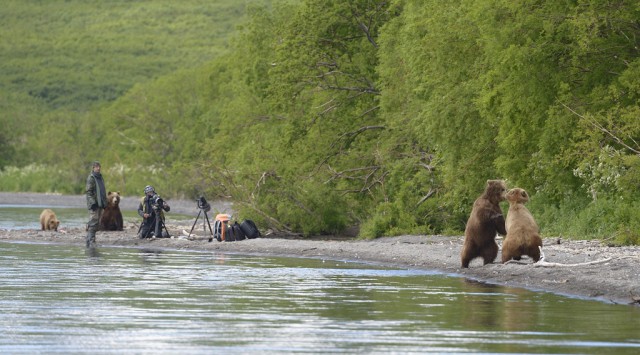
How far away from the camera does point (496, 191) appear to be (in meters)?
24.6

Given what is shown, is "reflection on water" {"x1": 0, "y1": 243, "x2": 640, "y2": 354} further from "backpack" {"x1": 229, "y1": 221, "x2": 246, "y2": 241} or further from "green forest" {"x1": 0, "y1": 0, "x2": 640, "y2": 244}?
"backpack" {"x1": 229, "y1": 221, "x2": 246, "y2": 241}

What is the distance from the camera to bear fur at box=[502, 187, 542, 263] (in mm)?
23469

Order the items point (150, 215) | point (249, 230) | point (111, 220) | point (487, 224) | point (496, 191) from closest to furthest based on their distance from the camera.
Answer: point (487, 224) → point (496, 191) → point (249, 230) → point (150, 215) → point (111, 220)

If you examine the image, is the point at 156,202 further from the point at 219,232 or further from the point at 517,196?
the point at 517,196

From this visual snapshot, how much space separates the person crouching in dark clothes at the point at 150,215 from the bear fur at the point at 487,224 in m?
12.9

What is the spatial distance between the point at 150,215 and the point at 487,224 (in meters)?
14.6

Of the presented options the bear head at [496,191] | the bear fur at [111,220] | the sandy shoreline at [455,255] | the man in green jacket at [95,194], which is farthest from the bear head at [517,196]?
the bear fur at [111,220]

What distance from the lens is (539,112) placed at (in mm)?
32219

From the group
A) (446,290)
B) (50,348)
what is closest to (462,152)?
(446,290)

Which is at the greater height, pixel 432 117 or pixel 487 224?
pixel 432 117

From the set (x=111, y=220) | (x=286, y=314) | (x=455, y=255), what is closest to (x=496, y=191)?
(x=455, y=255)

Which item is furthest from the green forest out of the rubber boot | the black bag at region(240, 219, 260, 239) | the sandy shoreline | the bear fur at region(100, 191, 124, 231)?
the rubber boot

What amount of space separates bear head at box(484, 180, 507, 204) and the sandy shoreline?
45.3 inches

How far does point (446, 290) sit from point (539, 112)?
440 inches
